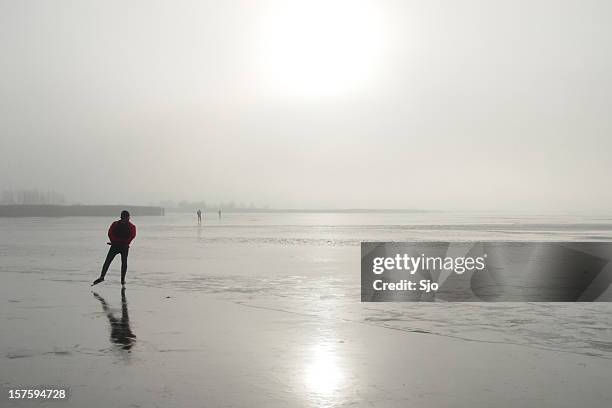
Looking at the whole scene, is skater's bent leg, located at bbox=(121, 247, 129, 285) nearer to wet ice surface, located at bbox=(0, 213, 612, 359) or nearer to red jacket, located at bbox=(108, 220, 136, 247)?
red jacket, located at bbox=(108, 220, 136, 247)

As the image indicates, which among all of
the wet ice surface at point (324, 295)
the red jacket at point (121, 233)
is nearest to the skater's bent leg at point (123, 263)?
the red jacket at point (121, 233)

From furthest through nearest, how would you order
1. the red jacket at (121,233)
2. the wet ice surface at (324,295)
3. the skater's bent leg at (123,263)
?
the red jacket at (121,233)
the skater's bent leg at (123,263)
the wet ice surface at (324,295)

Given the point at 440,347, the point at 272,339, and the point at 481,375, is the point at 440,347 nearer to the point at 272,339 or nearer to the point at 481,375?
the point at 481,375

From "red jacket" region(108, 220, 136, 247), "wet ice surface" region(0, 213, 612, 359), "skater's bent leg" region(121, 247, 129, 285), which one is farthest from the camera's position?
"red jacket" region(108, 220, 136, 247)

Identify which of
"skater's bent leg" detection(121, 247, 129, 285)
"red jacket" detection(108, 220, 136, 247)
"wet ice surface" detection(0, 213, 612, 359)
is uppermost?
"red jacket" detection(108, 220, 136, 247)

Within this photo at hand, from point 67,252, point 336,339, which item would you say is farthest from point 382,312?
point 67,252

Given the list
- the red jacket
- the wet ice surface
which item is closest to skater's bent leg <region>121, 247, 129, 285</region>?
the red jacket

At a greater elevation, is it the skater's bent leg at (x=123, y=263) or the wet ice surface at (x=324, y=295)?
the skater's bent leg at (x=123, y=263)

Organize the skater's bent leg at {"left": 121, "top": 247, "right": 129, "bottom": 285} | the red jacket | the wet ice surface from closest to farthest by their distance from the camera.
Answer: the wet ice surface
the skater's bent leg at {"left": 121, "top": 247, "right": 129, "bottom": 285}
the red jacket

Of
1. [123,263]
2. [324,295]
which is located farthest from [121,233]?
[324,295]

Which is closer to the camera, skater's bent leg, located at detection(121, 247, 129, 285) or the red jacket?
skater's bent leg, located at detection(121, 247, 129, 285)

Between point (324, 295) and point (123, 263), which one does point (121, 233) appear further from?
point (324, 295)

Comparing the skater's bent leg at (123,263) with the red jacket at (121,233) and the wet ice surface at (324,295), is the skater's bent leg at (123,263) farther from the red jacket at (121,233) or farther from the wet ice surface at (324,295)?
the wet ice surface at (324,295)

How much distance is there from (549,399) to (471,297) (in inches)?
319
